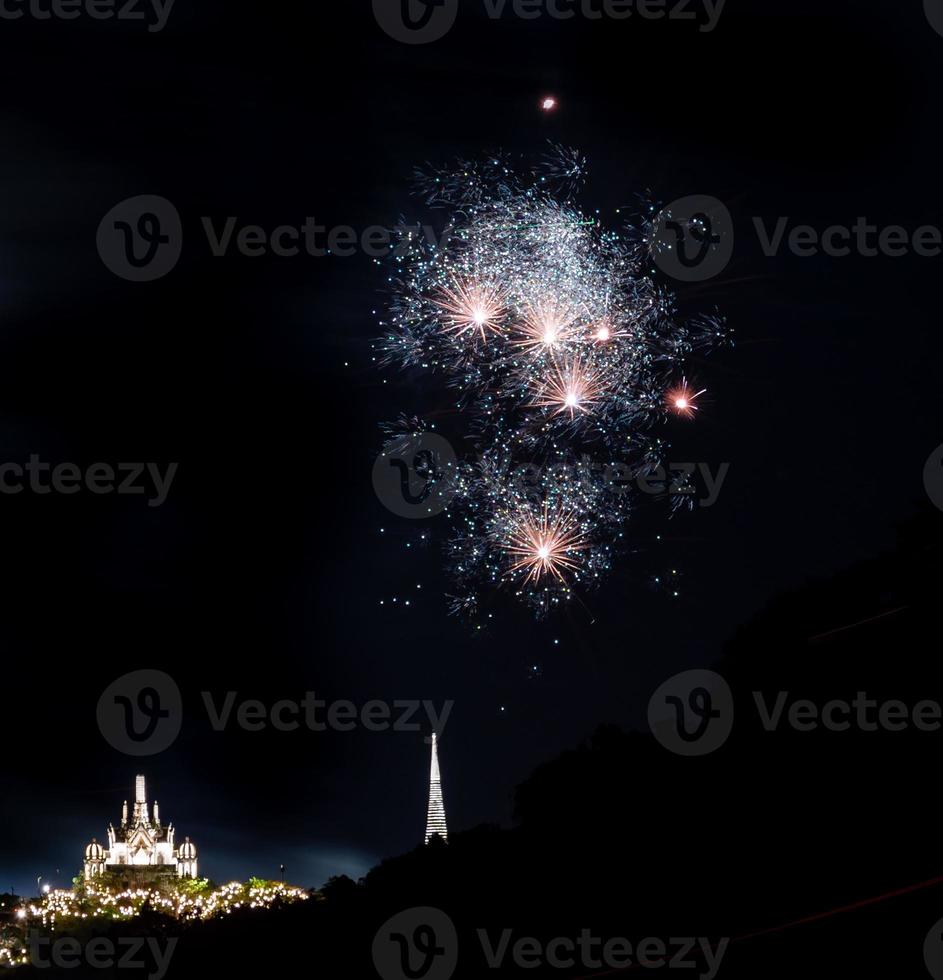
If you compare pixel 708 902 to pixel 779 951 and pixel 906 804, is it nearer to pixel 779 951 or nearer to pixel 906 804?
pixel 906 804

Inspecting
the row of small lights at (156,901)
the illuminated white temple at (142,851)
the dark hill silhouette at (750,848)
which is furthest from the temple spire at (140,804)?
the dark hill silhouette at (750,848)

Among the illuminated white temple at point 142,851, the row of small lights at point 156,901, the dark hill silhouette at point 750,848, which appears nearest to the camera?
the dark hill silhouette at point 750,848

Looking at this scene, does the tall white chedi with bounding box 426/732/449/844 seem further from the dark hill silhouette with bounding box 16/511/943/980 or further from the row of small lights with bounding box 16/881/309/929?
the dark hill silhouette with bounding box 16/511/943/980

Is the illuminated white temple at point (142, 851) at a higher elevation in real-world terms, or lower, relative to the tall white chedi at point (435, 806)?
higher

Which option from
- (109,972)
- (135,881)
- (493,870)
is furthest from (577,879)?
(135,881)

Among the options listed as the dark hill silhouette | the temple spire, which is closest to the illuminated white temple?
the temple spire

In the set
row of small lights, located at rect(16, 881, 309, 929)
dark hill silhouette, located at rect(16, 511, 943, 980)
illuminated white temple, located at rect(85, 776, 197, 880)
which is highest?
illuminated white temple, located at rect(85, 776, 197, 880)

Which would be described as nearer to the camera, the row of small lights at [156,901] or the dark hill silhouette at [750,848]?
the dark hill silhouette at [750,848]

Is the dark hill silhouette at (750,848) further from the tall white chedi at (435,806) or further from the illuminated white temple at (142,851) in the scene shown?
the illuminated white temple at (142,851)

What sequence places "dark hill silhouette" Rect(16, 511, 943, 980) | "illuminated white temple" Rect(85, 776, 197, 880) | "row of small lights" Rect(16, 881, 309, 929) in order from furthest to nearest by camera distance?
"illuminated white temple" Rect(85, 776, 197, 880)
"row of small lights" Rect(16, 881, 309, 929)
"dark hill silhouette" Rect(16, 511, 943, 980)
